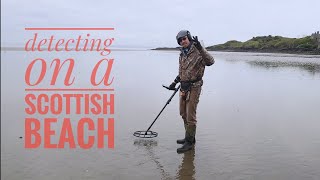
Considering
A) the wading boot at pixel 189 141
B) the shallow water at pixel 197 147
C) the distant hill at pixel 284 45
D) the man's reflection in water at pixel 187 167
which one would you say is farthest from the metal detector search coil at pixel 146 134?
the distant hill at pixel 284 45

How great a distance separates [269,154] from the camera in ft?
23.9

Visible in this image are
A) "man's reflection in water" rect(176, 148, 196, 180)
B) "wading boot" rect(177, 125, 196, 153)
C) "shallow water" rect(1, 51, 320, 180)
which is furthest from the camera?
"wading boot" rect(177, 125, 196, 153)

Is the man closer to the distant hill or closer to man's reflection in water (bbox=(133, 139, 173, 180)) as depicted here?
man's reflection in water (bbox=(133, 139, 173, 180))

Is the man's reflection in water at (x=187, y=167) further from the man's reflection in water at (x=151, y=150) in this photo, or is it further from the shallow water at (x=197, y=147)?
the man's reflection in water at (x=151, y=150)

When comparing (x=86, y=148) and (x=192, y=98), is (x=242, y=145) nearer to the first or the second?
(x=192, y=98)

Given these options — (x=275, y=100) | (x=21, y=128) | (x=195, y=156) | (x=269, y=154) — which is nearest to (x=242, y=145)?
(x=269, y=154)

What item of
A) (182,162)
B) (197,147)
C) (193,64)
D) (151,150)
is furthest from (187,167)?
(193,64)

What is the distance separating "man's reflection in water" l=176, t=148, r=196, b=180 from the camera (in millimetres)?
6098

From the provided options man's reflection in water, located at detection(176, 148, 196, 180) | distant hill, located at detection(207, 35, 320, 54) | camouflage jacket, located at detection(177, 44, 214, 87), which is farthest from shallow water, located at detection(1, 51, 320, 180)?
distant hill, located at detection(207, 35, 320, 54)

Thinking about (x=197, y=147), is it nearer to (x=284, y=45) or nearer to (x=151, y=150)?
(x=151, y=150)

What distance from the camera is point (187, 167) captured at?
6523mm

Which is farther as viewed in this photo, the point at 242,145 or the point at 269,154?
the point at 242,145

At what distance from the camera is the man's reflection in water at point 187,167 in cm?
610

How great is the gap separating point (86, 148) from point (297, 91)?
36.2ft
